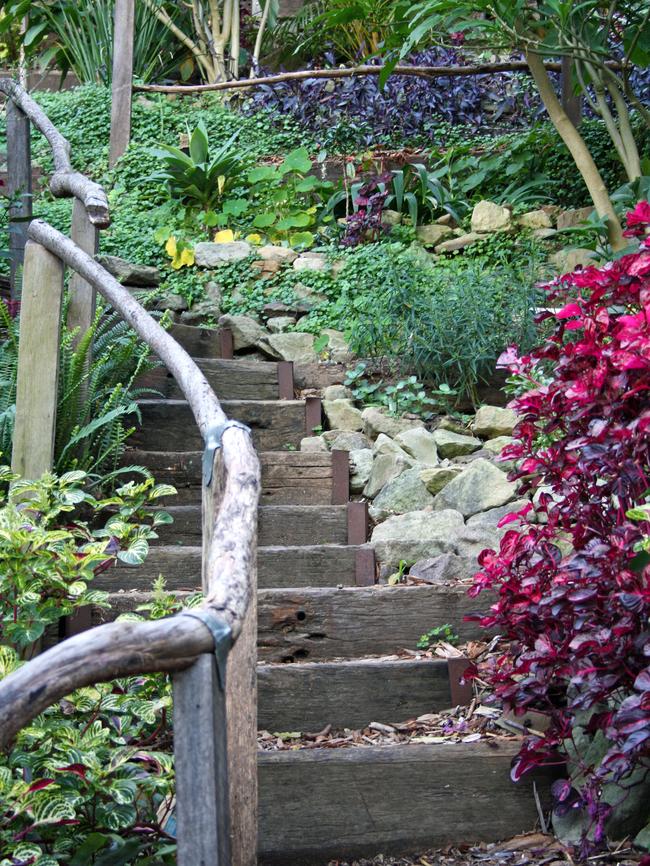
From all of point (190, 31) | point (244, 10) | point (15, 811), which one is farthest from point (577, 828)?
point (244, 10)

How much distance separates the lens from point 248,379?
4812 mm

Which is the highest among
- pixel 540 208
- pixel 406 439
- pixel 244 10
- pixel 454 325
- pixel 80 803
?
pixel 244 10

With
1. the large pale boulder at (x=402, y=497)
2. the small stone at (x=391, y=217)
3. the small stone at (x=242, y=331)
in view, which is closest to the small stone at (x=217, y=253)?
the small stone at (x=242, y=331)

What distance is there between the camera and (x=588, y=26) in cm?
527

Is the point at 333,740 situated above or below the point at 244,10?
below

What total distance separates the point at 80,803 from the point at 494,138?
6.59 meters

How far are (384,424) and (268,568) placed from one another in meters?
1.17

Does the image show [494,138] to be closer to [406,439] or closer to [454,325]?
[454,325]

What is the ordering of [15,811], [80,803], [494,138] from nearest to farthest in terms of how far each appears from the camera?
[15,811]
[80,803]
[494,138]

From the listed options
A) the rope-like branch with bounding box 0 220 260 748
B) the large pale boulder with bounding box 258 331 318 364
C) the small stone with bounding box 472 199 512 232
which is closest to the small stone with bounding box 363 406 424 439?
the large pale boulder with bounding box 258 331 318 364

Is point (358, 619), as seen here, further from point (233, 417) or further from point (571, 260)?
point (571, 260)

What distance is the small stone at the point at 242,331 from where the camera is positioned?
205 inches

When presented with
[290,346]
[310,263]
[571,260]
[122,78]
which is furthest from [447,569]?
[122,78]

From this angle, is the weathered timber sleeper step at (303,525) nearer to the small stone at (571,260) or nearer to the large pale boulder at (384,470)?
the large pale boulder at (384,470)
